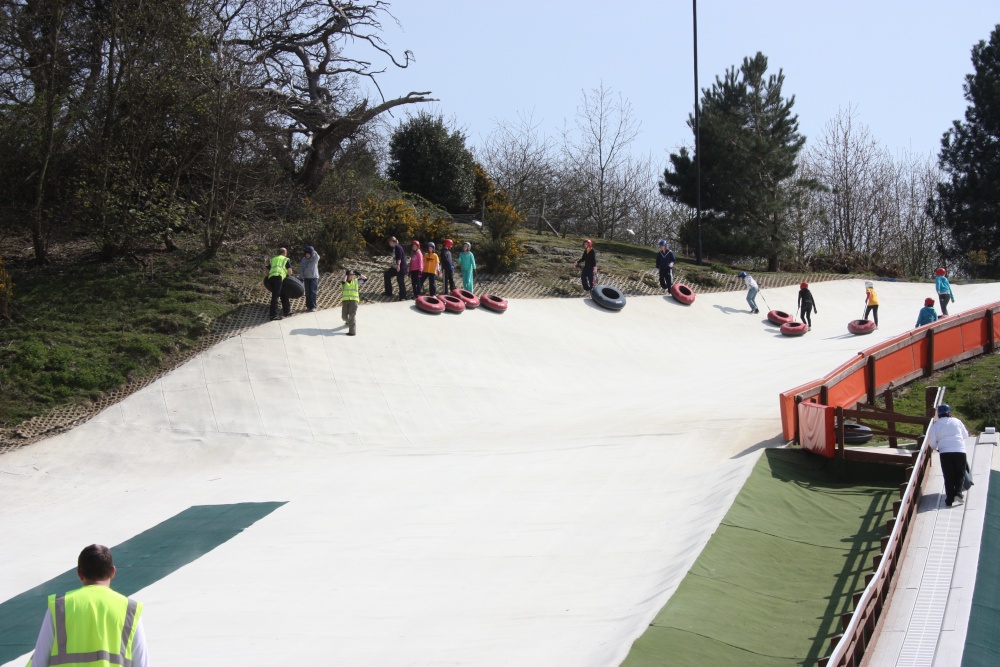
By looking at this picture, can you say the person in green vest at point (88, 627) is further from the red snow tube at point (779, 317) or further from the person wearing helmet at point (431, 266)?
the red snow tube at point (779, 317)

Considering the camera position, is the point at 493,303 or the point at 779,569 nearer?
the point at 779,569

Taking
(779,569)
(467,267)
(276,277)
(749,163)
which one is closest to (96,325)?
(276,277)

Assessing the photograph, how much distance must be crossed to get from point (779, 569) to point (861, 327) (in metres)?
16.7

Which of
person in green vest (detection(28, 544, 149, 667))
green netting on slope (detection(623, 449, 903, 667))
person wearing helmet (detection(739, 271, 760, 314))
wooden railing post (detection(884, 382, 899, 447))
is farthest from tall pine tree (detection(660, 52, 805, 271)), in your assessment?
person in green vest (detection(28, 544, 149, 667))

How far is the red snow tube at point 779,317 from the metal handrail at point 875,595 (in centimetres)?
1567

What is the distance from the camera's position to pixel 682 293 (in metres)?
27.5

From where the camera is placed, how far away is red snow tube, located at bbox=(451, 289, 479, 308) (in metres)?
23.5

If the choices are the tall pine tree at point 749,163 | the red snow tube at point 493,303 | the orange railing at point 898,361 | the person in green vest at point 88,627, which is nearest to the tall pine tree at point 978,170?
the tall pine tree at point 749,163

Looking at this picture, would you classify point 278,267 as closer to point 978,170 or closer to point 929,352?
point 929,352

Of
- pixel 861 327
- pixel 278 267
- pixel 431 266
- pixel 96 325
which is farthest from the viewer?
pixel 861 327

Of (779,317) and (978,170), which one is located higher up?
(978,170)

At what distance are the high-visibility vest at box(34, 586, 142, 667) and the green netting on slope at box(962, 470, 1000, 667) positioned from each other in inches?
250

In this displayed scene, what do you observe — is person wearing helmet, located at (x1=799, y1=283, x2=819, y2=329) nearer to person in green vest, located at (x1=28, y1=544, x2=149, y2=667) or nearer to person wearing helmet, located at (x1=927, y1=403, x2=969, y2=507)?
person wearing helmet, located at (x1=927, y1=403, x2=969, y2=507)

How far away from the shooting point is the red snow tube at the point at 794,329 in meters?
26.0
